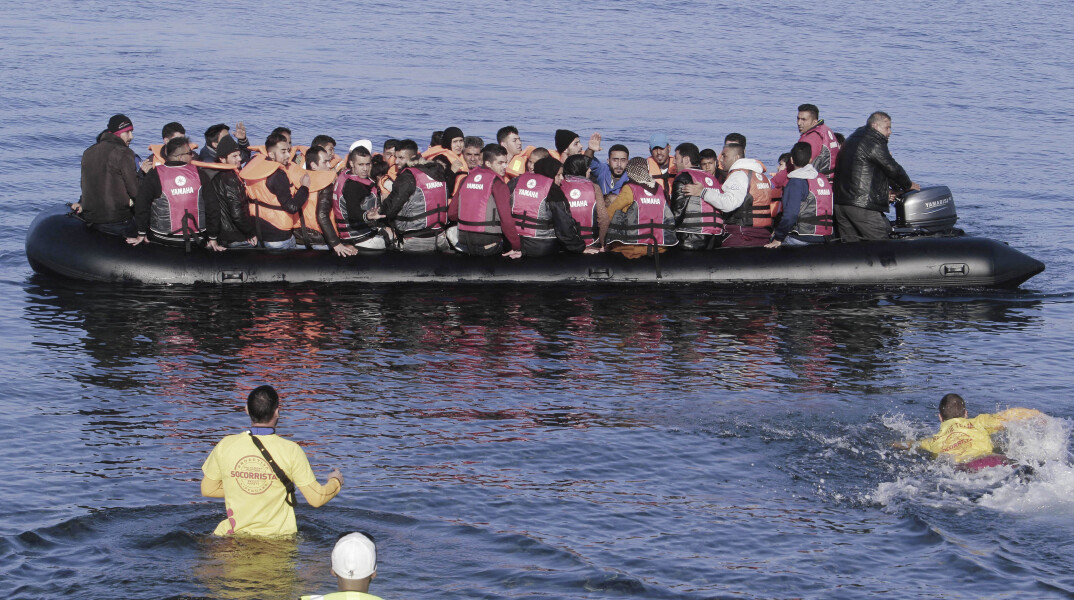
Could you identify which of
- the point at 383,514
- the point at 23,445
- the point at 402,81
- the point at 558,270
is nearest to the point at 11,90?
the point at 402,81

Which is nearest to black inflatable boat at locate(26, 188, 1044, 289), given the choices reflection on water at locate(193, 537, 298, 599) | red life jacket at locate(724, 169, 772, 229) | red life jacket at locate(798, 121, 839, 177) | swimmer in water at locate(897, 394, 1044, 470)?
red life jacket at locate(724, 169, 772, 229)

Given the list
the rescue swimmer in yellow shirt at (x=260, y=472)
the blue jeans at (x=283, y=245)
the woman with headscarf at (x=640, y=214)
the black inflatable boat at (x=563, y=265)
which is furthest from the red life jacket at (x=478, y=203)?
the rescue swimmer in yellow shirt at (x=260, y=472)

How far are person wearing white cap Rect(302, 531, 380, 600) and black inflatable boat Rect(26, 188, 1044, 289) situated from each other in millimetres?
9581

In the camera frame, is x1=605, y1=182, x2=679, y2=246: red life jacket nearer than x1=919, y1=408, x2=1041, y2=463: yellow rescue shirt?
No

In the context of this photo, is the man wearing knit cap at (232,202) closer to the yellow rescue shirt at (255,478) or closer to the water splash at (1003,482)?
the yellow rescue shirt at (255,478)

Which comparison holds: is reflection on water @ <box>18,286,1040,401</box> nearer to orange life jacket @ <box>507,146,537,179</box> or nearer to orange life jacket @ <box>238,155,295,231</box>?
orange life jacket @ <box>238,155,295,231</box>

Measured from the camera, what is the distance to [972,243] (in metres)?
14.9

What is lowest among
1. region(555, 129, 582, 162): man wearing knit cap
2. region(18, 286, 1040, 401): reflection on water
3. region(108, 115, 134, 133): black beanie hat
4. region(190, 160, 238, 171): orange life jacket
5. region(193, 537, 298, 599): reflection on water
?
region(193, 537, 298, 599): reflection on water

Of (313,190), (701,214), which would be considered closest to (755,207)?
(701,214)

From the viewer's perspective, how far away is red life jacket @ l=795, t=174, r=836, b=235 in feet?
47.8

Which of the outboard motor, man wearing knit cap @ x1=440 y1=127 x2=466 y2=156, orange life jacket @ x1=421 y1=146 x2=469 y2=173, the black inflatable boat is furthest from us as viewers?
man wearing knit cap @ x1=440 y1=127 x2=466 y2=156

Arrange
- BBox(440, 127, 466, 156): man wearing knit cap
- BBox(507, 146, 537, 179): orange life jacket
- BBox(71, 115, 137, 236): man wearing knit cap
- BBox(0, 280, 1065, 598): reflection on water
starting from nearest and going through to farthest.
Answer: BBox(0, 280, 1065, 598): reflection on water → BBox(71, 115, 137, 236): man wearing knit cap → BBox(440, 127, 466, 156): man wearing knit cap → BBox(507, 146, 537, 179): orange life jacket

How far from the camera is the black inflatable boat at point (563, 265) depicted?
14516mm

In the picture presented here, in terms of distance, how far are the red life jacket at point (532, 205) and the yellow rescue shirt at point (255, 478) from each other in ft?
24.3
